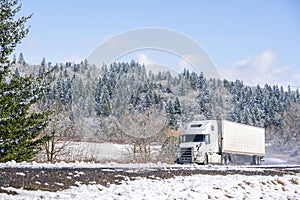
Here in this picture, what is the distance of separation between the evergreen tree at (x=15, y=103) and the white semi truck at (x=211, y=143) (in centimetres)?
1347

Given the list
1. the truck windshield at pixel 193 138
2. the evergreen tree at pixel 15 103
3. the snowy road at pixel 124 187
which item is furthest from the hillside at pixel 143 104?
the snowy road at pixel 124 187

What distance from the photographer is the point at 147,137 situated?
1647 inches

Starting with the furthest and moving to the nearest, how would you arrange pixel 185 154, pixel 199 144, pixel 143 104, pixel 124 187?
pixel 143 104 < pixel 185 154 < pixel 199 144 < pixel 124 187

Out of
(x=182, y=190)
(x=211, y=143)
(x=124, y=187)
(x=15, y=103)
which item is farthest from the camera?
(x=211, y=143)

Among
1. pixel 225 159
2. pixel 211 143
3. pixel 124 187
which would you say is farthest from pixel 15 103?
pixel 225 159

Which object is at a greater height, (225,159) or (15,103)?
(15,103)

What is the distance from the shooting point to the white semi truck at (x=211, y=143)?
112 feet

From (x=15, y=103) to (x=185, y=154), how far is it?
52.3ft

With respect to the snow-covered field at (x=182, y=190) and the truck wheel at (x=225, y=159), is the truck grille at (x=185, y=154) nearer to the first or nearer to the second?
the truck wheel at (x=225, y=159)

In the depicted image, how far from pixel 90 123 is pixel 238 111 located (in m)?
57.0

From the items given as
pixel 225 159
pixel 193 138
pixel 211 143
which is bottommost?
pixel 225 159

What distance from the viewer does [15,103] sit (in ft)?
→ 77.7

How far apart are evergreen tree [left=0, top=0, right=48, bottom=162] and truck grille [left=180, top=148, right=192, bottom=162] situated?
13.3 metres

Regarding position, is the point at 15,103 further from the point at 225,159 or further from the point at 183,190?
the point at 225,159
